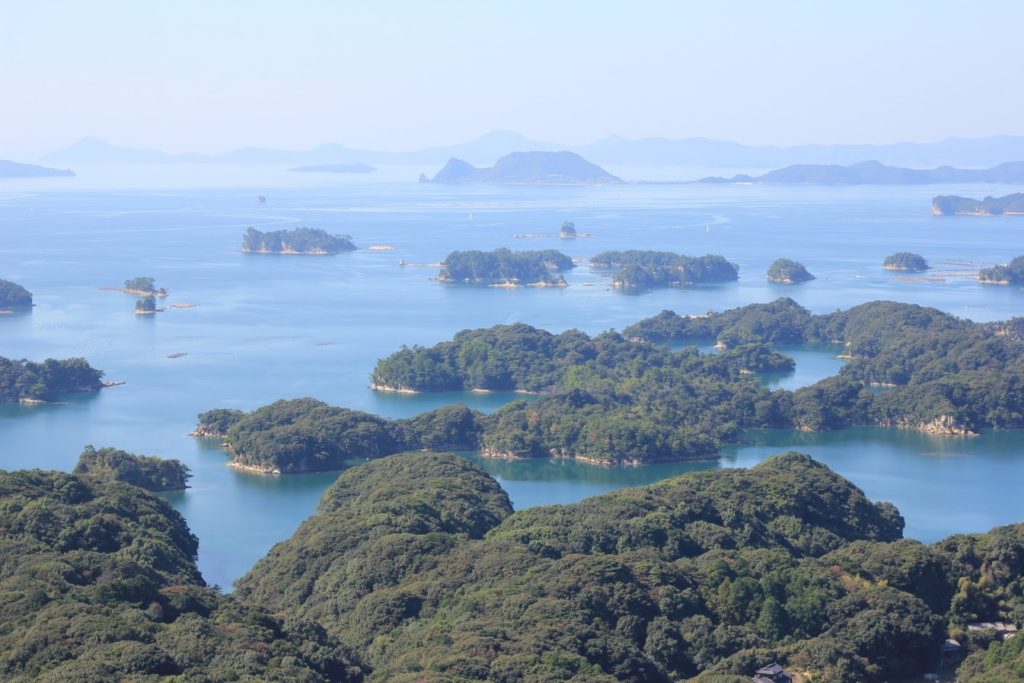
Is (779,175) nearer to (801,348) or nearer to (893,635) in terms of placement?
(801,348)

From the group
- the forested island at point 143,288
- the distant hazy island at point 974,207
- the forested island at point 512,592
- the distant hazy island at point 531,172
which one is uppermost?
the distant hazy island at point 531,172

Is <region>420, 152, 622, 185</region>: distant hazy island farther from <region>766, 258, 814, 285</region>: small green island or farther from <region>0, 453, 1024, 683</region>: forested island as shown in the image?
<region>0, 453, 1024, 683</region>: forested island

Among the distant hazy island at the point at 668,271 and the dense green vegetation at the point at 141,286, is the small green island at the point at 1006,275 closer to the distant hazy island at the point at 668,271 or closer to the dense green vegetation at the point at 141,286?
the distant hazy island at the point at 668,271

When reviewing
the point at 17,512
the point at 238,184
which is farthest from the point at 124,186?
the point at 17,512

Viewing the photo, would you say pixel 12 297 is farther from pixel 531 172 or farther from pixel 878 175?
pixel 878 175

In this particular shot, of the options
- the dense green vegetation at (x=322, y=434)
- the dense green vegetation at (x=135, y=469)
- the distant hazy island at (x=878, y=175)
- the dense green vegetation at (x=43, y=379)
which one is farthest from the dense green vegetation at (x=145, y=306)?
the distant hazy island at (x=878, y=175)

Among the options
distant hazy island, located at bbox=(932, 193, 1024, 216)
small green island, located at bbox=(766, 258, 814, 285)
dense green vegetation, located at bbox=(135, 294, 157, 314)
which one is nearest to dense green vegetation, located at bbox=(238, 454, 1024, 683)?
dense green vegetation, located at bbox=(135, 294, 157, 314)
